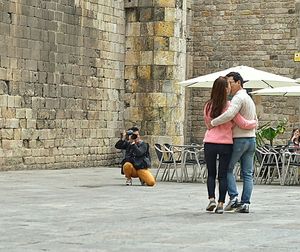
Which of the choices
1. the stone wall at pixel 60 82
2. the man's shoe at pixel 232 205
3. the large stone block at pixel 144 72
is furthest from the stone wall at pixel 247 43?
the man's shoe at pixel 232 205

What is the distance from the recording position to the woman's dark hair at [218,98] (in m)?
12.2

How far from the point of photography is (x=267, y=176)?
64.1ft

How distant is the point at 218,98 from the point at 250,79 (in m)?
7.76

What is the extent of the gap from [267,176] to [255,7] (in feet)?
48.2

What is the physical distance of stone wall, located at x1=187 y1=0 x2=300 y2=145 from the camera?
33094mm

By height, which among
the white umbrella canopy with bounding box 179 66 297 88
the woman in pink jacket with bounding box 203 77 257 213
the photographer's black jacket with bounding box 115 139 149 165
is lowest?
the photographer's black jacket with bounding box 115 139 149 165

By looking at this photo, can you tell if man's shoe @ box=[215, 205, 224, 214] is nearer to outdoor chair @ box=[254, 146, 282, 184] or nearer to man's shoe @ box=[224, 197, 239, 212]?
man's shoe @ box=[224, 197, 239, 212]

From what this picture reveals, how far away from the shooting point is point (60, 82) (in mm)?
23328

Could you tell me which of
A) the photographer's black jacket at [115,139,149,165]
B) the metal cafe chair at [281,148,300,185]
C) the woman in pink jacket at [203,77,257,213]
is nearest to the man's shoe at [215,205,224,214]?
the woman in pink jacket at [203,77,257,213]

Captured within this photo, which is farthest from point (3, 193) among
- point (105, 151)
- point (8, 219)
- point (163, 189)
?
point (105, 151)

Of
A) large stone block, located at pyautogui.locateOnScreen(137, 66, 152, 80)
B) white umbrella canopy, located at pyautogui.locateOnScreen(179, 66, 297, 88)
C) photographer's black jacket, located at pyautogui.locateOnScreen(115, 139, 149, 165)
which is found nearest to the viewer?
photographer's black jacket, located at pyautogui.locateOnScreen(115, 139, 149, 165)

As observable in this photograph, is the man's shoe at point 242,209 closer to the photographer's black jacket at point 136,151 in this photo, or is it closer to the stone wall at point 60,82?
the photographer's black jacket at point 136,151

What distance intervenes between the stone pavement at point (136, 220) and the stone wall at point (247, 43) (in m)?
15.4

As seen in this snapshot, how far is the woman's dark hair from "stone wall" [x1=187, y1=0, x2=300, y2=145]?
20.9 m
